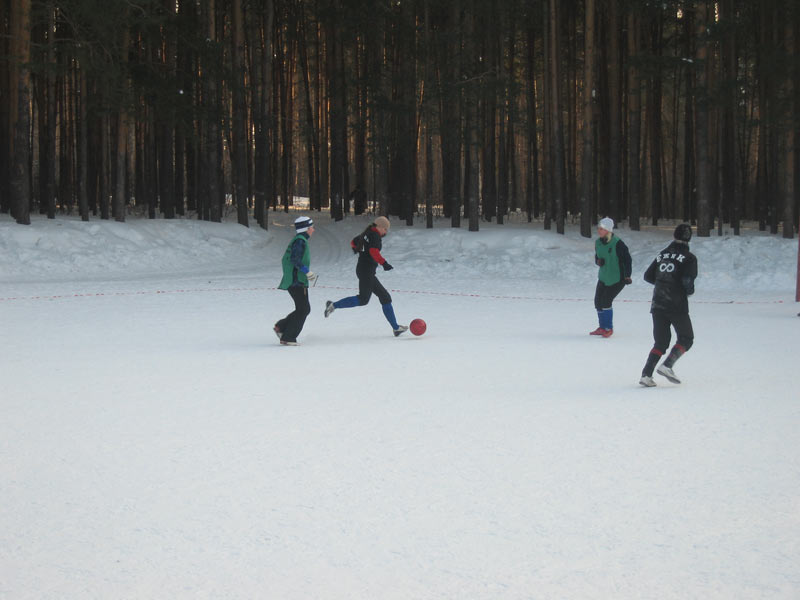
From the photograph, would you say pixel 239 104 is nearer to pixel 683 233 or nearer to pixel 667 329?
pixel 683 233

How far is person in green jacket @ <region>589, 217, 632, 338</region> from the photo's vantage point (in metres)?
13.3

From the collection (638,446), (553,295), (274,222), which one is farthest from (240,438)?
(274,222)

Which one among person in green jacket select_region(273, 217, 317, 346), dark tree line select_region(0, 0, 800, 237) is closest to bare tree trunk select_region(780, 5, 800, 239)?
dark tree line select_region(0, 0, 800, 237)

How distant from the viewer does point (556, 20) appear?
2916cm

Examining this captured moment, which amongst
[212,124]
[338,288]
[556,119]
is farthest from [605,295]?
[212,124]

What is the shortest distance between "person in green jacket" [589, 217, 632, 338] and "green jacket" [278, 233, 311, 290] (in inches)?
163

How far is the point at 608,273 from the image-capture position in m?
13.5

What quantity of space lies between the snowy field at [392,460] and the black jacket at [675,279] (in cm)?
83

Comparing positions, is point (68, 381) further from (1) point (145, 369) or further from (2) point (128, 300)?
(2) point (128, 300)

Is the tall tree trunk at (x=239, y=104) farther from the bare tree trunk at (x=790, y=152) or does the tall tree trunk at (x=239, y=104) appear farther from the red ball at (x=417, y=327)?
the red ball at (x=417, y=327)

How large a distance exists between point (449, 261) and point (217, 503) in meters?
20.8

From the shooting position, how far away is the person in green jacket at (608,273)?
1327 cm

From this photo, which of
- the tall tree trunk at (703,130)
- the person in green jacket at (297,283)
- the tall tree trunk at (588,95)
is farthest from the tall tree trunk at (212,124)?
the person in green jacket at (297,283)

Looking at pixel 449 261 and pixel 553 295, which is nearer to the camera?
pixel 553 295
